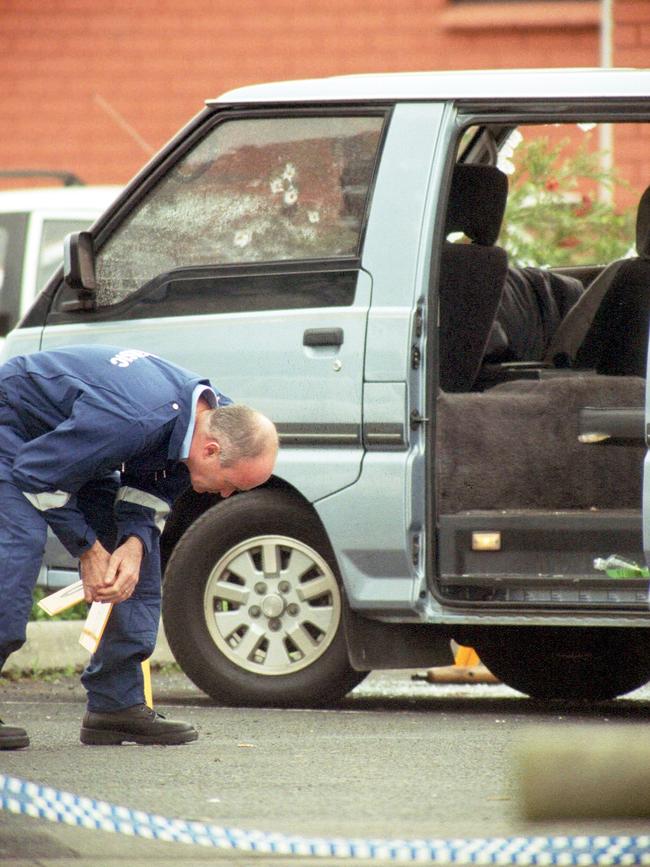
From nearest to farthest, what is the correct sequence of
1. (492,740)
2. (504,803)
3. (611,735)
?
(611,735) → (504,803) → (492,740)

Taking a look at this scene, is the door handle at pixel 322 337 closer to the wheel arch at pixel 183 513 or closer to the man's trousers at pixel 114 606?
the wheel arch at pixel 183 513

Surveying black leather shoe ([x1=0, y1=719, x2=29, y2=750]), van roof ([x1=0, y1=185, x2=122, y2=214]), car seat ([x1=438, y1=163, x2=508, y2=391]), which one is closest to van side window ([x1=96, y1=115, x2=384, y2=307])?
car seat ([x1=438, y1=163, x2=508, y2=391])

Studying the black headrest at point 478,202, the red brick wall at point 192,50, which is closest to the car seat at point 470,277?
the black headrest at point 478,202

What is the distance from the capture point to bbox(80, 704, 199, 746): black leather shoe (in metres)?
6.07

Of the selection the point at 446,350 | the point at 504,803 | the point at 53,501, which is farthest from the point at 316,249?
the point at 504,803

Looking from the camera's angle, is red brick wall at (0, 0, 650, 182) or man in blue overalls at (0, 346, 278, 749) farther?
red brick wall at (0, 0, 650, 182)

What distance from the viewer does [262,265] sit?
687cm

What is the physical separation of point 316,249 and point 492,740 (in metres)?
1.74

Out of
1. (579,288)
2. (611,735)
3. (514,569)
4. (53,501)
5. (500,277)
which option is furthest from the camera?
(579,288)

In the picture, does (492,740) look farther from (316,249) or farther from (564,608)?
(316,249)

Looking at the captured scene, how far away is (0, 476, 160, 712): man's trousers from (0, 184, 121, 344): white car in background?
4774 millimetres

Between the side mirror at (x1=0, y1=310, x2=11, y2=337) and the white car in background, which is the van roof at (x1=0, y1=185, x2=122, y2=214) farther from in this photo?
the side mirror at (x1=0, y1=310, x2=11, y2=337)

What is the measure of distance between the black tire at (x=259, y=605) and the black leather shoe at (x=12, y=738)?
1.13 metres

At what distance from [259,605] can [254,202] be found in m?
1.34
